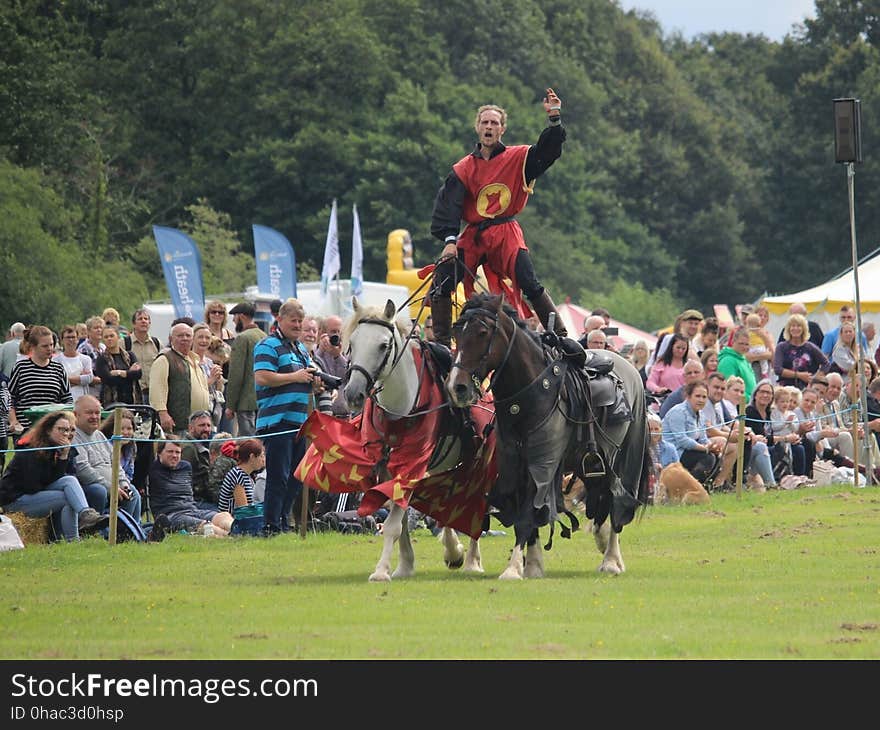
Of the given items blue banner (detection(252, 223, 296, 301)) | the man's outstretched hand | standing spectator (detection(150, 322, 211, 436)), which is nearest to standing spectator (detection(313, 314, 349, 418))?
standing spectator (detection(150, 322, 211, 436))

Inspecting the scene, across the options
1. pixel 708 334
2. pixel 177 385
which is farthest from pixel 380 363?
pixel 708 334

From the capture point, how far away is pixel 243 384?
1905 cm

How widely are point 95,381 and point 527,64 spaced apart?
201 feet

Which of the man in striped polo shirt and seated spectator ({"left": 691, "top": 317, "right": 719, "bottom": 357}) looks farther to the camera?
seated spectator ({"left": 691, "top": 317, "right": 719, "bottom": 357})

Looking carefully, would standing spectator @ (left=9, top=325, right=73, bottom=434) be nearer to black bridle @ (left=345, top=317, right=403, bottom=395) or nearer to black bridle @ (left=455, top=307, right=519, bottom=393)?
black bridle @ (left=345, top=317, right=403, bottom=395)

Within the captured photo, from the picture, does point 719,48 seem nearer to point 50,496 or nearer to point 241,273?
point 241,273

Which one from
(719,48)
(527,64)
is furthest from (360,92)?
(719,48)

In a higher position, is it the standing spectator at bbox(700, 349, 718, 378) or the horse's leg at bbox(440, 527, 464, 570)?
the standing spectator at bbox(700, 349, 718, 378)

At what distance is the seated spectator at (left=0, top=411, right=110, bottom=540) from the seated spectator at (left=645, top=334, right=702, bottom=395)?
330 inches

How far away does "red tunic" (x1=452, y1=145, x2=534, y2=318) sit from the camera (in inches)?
579

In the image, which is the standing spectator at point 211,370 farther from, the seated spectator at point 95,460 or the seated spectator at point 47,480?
the seated spectator at point 47,480

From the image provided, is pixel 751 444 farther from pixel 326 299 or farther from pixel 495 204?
pixel 326 299

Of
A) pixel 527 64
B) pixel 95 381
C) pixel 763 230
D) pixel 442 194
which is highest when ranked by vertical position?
pixel 527 64

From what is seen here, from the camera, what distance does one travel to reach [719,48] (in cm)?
11181
